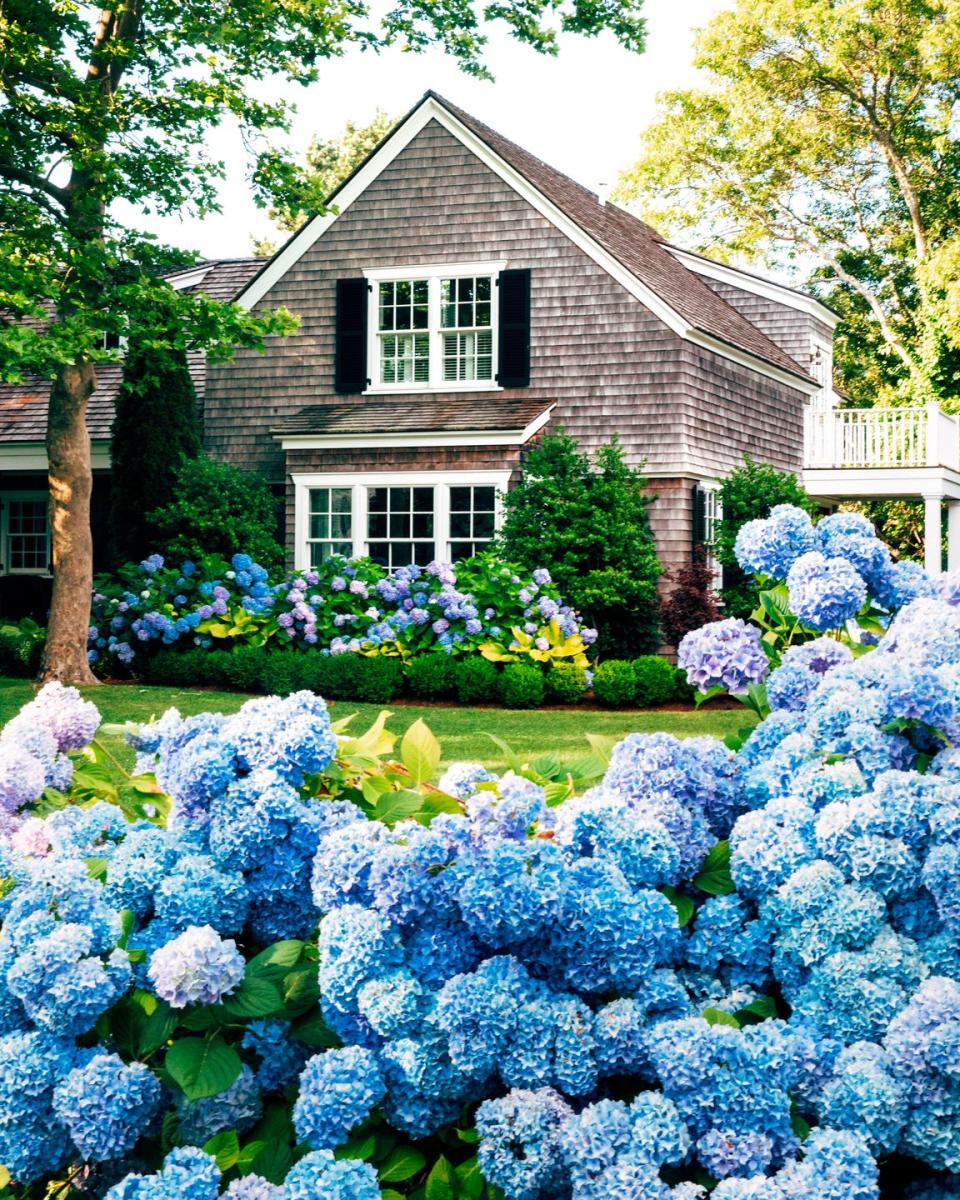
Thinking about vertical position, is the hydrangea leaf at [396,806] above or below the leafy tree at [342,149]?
below

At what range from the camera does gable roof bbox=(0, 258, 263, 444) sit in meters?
19.3

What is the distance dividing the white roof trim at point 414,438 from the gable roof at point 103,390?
Result: 2.70 metres

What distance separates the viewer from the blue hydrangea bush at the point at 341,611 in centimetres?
1439

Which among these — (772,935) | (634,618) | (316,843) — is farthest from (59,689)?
(634,618)

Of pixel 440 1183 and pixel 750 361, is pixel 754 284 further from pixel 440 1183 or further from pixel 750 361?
pixel 440 1183

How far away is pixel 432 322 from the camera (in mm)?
17406

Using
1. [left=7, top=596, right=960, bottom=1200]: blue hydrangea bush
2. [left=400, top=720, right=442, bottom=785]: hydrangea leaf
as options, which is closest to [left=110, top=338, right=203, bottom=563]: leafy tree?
[left=400, top=720, right=442, bottom=785]: hydrangea leaf

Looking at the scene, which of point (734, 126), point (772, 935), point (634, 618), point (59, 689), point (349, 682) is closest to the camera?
point (772, 935)

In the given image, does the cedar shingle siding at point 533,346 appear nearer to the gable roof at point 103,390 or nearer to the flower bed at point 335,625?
the gable roof at point 103,390

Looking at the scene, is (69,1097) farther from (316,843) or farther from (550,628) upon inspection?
(550,628)

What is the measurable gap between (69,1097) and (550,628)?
12.4 metres

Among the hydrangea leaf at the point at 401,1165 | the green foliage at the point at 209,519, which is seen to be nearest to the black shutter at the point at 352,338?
the green foliage at the point at 209,519

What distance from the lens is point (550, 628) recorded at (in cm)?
1430

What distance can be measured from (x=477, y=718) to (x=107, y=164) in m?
6.84
